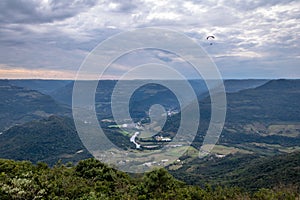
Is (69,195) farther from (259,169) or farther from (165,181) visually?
(259,169)

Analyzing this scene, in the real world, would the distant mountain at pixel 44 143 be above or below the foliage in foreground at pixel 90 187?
below

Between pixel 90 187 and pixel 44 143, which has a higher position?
pixel 90 187

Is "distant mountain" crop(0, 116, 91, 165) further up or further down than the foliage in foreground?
further down

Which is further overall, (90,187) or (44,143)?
(44,143)

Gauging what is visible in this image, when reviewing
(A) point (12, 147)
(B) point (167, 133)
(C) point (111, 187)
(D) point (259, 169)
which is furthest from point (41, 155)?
(C) point (111, 187)

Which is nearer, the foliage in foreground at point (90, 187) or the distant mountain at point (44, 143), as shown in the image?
the foliage in foreground at point (90, 187)
